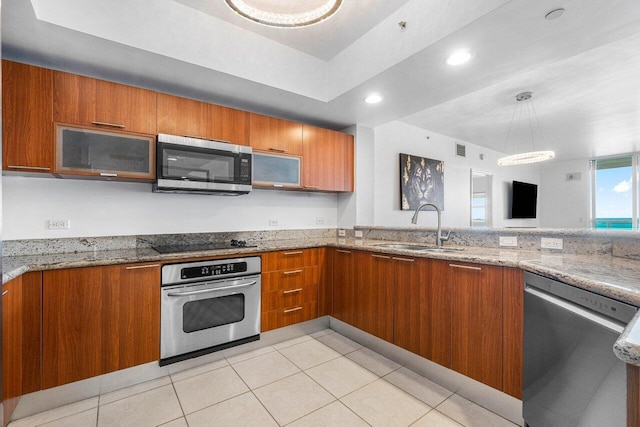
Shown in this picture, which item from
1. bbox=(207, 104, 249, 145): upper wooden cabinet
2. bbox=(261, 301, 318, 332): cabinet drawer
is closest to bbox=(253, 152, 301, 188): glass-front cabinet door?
bbox=(207, 104, 249, 145): upper wooden cabinet

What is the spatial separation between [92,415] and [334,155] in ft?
9.54

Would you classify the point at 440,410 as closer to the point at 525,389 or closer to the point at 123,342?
the point at 525,389

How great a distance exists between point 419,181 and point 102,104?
390 cm

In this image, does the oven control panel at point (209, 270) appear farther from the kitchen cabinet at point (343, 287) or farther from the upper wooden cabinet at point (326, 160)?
the upper wooden cabinet at point (326, 160)

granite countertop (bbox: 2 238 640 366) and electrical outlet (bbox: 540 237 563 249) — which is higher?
electrical outlet (bbox: 540 237 563 249)

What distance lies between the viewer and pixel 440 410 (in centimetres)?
174

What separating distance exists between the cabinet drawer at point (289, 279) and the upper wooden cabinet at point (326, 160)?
35.9 inches

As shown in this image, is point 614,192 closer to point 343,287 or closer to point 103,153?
point 343,287

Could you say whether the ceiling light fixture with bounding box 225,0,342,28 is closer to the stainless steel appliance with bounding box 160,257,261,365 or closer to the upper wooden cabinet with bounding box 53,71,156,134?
the upper wooden cabinet with bounding box 53,71,156,134

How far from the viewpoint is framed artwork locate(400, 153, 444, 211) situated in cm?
428

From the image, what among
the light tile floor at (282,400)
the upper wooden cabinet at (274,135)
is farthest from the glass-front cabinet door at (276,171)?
the light tile floor at (282,400)

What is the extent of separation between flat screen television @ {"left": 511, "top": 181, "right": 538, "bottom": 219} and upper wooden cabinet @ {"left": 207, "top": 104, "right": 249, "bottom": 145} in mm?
6148

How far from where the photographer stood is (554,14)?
5.25 feet

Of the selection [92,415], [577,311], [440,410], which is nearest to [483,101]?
[577,311]
